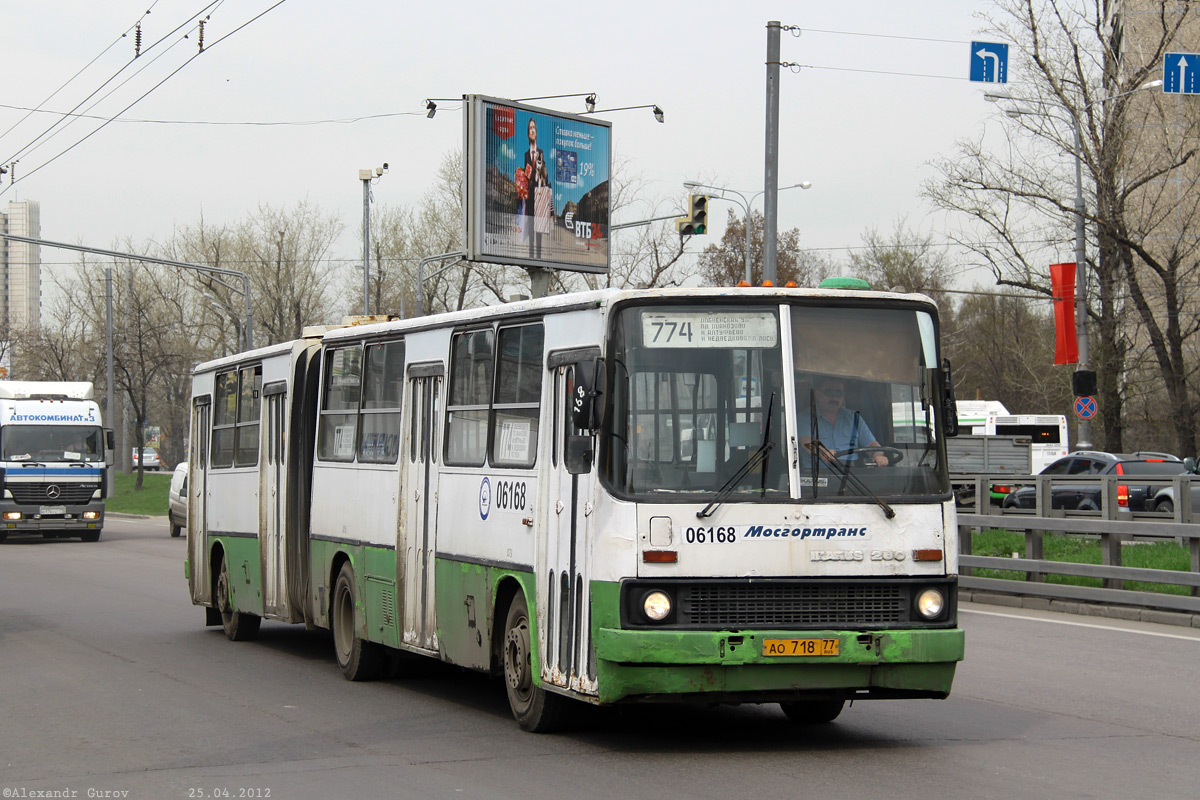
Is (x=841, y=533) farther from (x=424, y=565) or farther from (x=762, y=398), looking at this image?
(x=424, y=565)

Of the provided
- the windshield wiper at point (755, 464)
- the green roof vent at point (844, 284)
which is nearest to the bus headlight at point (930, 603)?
the windshield wiper at point (755, 464)

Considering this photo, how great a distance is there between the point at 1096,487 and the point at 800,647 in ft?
51.8

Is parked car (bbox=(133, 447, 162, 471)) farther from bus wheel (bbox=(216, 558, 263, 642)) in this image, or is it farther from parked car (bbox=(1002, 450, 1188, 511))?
bus wheel (bbox=(216, 558, 263, 642))

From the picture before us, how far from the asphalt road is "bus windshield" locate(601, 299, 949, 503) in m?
1.51

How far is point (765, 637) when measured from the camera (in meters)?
8.13

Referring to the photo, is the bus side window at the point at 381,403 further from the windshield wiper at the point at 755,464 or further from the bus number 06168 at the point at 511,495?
the windshield wiper at the point at 755,464

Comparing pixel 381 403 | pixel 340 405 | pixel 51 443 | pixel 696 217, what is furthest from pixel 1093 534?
pixel 51 443

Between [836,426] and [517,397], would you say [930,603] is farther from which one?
[517,397]

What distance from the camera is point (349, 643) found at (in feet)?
40.3

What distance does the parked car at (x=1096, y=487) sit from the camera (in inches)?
962

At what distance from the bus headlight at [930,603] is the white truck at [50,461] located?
2918 centimetres

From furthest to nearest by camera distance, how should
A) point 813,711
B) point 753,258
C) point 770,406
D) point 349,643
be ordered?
point 753,258, point 349,643, point 813,711, point 770,406

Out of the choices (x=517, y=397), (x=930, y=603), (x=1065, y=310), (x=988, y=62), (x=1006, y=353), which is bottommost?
(x=930, y=603)

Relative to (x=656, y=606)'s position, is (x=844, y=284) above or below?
above
